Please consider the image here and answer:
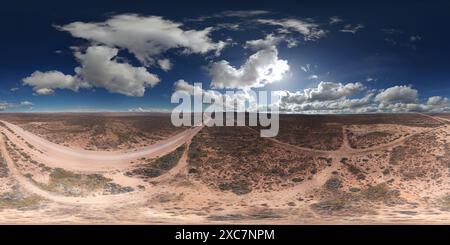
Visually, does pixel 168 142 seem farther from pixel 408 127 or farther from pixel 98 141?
pixel 408 127

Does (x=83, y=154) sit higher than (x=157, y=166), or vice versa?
(x=83, y=154)

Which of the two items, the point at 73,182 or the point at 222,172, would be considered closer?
the point at 73,182

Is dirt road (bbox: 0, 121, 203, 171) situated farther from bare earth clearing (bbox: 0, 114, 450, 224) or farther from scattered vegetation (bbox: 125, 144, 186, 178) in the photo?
scattered vegetation (bbox: 125, 144, 186, 178)

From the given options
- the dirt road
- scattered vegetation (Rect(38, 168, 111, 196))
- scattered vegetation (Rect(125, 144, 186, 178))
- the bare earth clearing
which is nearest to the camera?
the bare earth clearing

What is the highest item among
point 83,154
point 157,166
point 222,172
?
point 83,154

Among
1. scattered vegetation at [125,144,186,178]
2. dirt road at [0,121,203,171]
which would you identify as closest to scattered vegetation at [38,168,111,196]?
dirt road at [0,121,203,171]

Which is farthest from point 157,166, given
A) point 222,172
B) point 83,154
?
point 83,154

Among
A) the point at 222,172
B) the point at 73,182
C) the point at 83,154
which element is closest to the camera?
the point at 73,182

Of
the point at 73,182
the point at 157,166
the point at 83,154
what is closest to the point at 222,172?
the point at 157,166

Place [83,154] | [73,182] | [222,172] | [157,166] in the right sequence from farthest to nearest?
1. [83,154]
2. [222,172]
3. [157,166]
4. [73,182]

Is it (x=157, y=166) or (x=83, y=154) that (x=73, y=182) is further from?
(x=157, y=166)
